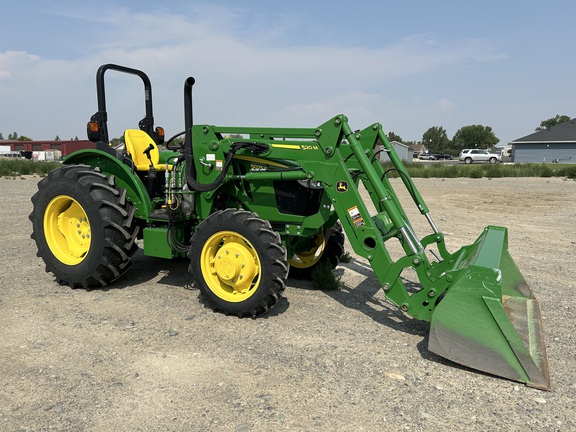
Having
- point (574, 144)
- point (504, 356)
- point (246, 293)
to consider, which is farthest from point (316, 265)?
point (574, 144)

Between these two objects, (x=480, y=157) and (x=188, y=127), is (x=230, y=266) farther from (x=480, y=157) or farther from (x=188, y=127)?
(x=480, y=157)

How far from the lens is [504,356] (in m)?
3.39

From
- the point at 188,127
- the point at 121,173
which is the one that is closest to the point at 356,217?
the point at 188,127

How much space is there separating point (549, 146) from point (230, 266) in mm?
55448

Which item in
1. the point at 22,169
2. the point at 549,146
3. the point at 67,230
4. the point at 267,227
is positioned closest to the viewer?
the point at 267,227

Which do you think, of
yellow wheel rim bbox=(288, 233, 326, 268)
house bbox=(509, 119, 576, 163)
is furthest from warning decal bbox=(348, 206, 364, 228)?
house bbox=(509, 119, 576, 163)

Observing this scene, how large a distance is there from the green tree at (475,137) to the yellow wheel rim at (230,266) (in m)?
93.9

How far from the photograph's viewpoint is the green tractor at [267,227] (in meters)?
3.58

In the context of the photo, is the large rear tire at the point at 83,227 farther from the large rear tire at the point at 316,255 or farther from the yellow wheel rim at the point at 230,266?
the large rear tire at the point at 316,255

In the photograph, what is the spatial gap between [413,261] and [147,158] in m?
3.60

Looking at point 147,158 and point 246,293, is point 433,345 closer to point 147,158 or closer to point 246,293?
point 246,293

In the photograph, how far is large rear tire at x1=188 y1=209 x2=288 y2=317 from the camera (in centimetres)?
436

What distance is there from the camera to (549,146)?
50.9 meters

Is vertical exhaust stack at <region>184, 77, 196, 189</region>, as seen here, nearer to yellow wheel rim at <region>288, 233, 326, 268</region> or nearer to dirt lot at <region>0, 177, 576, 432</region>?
dirt lot at <region>0, 177, 576, 432</region>
